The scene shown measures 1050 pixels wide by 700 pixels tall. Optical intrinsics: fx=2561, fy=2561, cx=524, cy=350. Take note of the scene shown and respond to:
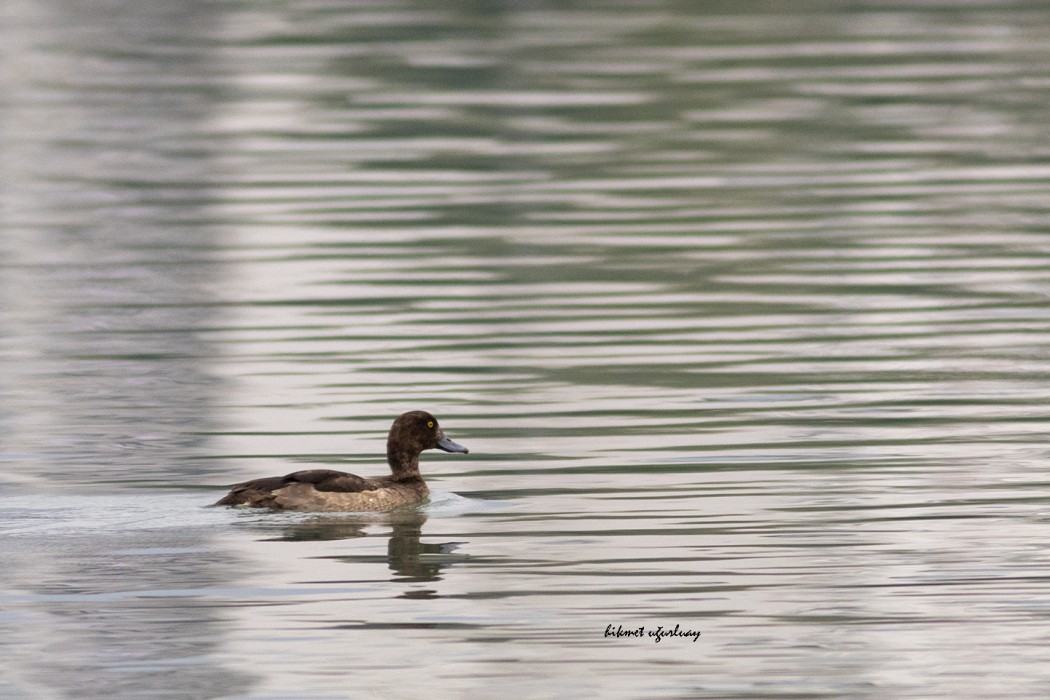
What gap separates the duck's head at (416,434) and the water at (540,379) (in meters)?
0.36

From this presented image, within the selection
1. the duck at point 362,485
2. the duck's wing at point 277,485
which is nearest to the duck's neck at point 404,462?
the duck at point 362,485

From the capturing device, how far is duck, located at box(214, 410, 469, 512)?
13.4m

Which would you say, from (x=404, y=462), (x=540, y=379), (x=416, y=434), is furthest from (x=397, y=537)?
(x=540, y=379)

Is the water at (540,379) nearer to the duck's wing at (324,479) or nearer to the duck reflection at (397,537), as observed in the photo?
the duck reflection at (397,537)

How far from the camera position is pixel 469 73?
128ft

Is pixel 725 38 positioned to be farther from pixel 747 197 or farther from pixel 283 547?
pixel 283 547

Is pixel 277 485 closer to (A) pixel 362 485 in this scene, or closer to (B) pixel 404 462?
(A) pixel 362 485

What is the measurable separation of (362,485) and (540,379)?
396cm

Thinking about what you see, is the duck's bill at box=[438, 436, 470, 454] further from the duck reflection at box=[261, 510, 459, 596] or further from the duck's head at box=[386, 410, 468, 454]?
the duck reflection at box=[261, 510, 459, 596]

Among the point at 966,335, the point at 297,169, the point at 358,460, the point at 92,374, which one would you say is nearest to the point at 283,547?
the point at 358,460

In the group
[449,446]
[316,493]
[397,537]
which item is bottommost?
[397,537]

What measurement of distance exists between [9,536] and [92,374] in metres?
5.23

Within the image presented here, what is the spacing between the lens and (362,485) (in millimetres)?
13758

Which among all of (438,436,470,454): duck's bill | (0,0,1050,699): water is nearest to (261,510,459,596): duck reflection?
(0,0,1050,699): water
